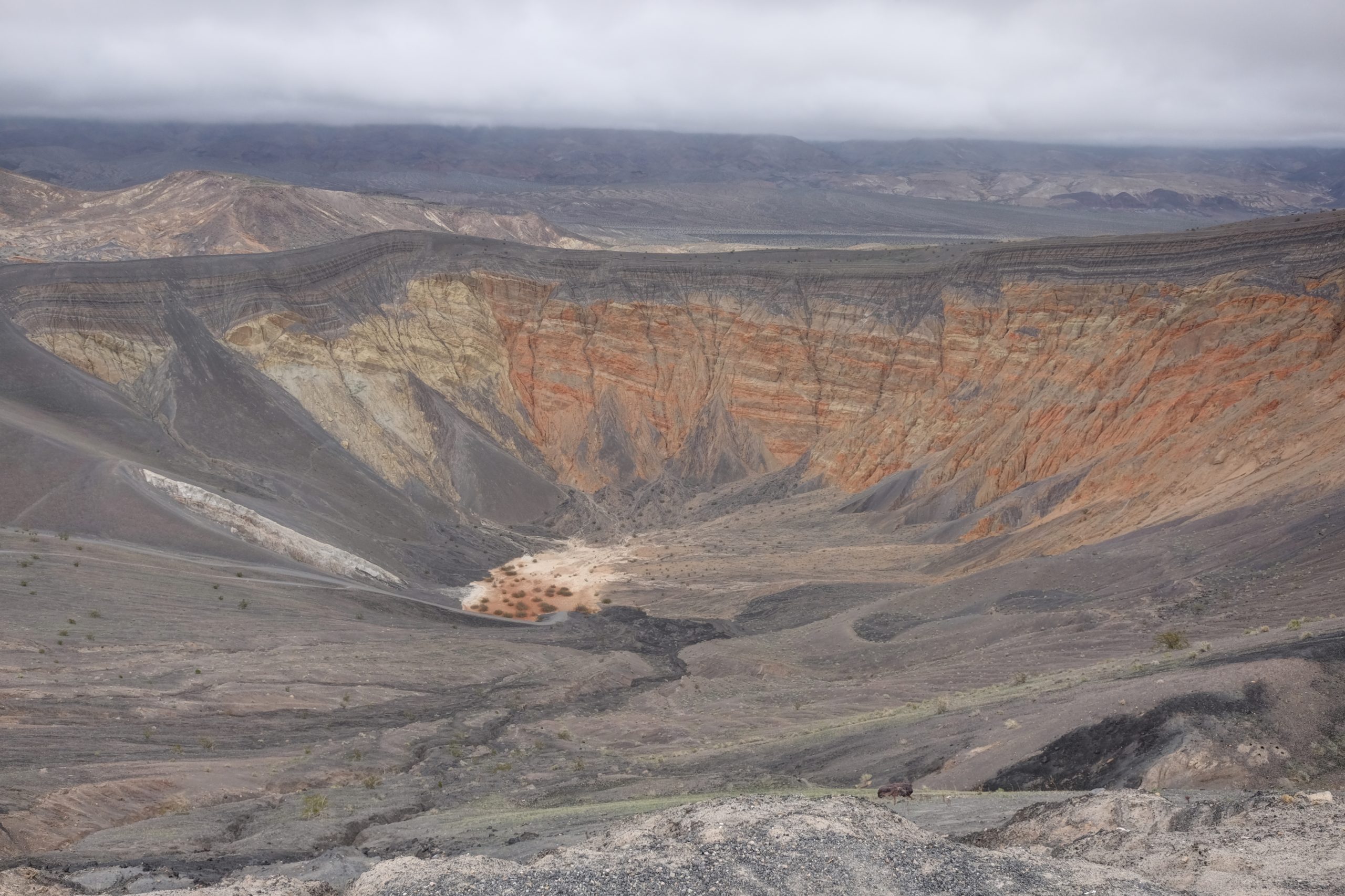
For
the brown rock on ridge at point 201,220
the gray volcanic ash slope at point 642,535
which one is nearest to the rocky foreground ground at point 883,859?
the gray volcanic ash slope at point 642,535

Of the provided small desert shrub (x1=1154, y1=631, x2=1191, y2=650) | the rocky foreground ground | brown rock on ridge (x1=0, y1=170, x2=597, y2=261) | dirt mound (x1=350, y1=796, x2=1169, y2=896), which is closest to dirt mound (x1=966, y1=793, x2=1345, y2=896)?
the rocky foreground ground

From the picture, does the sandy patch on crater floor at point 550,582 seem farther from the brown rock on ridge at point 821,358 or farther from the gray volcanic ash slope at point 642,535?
the brown rock on ridge at point 821,358

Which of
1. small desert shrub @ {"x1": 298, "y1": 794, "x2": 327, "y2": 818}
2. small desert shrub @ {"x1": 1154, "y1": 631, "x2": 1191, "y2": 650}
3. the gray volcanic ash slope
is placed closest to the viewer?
the gray volcanic ash slope

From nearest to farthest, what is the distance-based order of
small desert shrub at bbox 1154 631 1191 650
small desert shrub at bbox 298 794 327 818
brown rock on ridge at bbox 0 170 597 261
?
small desert shrub at bbox 298 794 327 818, small desert shrub at bbox 1154 631 1191 650, brown rock on ridge at bbox 0 170 597 261

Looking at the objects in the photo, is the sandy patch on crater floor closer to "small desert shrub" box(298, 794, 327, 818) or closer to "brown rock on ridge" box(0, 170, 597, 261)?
"small desert shrub" box(298, 794, 327, 818)

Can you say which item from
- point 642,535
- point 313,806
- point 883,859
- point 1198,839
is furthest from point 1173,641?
point 642,535

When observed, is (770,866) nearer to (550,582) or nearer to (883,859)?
(883,859)
